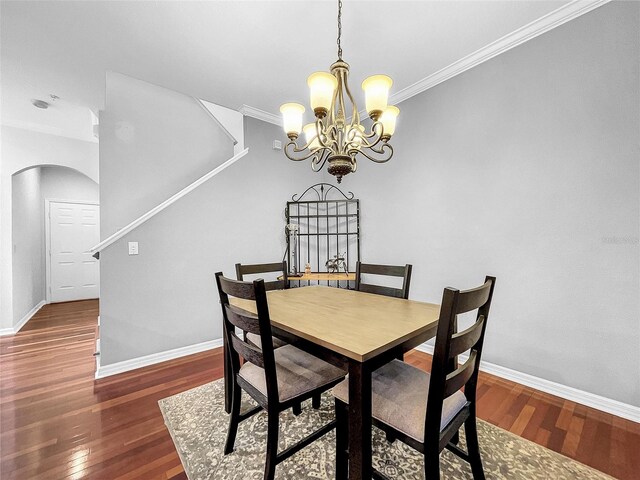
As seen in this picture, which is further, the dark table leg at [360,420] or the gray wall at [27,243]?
the gray wall at [27,243]

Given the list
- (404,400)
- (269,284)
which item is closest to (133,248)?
(269,284)

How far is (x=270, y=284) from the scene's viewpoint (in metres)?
2.26

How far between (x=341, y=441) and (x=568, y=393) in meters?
1.83

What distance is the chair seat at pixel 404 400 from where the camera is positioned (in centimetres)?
103

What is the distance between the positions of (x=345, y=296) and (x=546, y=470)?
4.32ft

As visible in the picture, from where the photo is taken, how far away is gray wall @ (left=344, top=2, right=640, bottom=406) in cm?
172

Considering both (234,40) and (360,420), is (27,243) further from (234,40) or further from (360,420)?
(360,420)

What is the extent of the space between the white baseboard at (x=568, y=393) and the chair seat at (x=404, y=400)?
1.37 m

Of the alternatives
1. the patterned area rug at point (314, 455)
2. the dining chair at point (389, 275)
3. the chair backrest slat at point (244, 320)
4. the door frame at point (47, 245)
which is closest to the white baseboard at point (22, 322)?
the door frame at point (47, 245)

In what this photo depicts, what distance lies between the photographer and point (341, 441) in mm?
1158

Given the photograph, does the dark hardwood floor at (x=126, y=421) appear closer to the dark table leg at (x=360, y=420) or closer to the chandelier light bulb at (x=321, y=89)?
the dark table leg at (x=360, y=420)

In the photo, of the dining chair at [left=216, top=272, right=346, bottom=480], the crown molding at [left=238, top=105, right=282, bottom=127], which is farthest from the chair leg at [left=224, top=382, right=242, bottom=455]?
the crown molding at [left=238, top=105, right=282, bottom=127]

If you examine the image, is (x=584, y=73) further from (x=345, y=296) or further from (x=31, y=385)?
(x=31, y=385)

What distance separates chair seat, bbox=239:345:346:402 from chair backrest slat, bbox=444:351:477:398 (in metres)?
0.55
